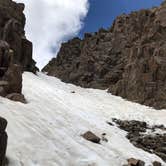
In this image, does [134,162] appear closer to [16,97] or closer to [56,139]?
[56,139]

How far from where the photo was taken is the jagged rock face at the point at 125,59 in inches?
1531

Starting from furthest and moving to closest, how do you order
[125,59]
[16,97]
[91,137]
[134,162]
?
[125,59] → [16,97] → [91,137] → [134,162]

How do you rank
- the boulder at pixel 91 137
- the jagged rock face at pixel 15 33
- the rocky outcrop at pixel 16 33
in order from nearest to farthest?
the boulder at pixel 91 137 < the rocky outcrop at pixel 16 33 < the jagged rock face at pixel 15 33

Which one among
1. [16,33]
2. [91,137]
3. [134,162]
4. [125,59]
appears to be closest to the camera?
[134,162]

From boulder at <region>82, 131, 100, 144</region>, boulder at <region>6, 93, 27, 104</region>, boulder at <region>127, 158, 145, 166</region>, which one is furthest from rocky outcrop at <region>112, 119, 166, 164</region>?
boulder at <region>6, 93, 27, 104</region>

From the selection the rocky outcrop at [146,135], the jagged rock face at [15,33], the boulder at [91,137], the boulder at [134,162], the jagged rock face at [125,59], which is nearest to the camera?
the boulder at [134,162]

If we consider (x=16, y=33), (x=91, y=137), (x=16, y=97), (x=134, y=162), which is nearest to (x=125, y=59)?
(x=16, y=33)

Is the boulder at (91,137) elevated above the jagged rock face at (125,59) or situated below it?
below

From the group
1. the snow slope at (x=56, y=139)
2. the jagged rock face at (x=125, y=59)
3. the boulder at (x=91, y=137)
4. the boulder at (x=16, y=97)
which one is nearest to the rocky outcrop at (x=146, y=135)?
the snow slope at (x=56, y=139)

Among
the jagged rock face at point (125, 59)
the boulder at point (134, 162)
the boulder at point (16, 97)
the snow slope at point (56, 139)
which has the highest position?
the jagged rock face at point (125, 59)

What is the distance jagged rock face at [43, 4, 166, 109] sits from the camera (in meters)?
38.9

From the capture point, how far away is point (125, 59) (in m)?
53.1

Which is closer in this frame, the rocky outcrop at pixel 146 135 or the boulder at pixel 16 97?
the boulder at pixel 16 97

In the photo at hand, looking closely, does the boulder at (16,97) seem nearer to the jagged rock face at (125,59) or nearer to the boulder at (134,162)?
the boulder at (134,162)
